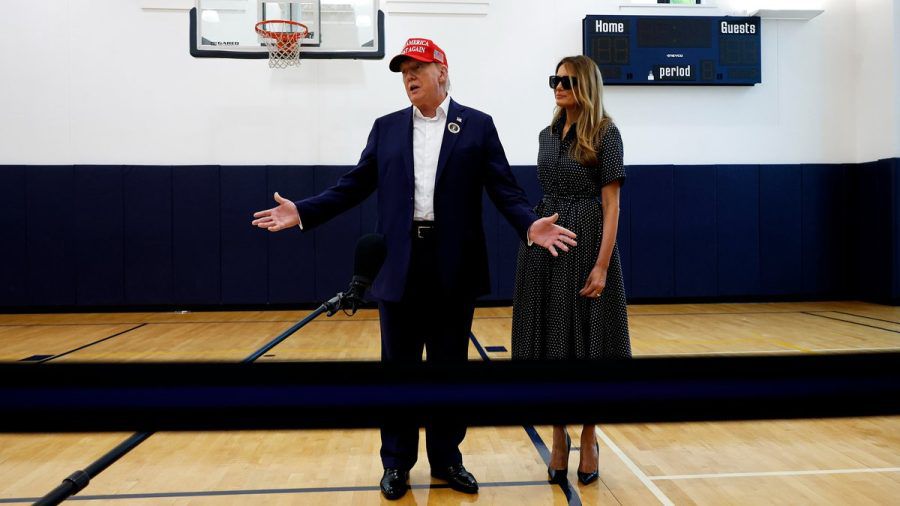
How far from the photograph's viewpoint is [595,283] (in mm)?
2348

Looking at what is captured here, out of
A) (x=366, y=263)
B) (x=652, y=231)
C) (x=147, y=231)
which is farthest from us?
(x=652, y=231)

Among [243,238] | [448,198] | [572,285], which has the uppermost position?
[448,198]

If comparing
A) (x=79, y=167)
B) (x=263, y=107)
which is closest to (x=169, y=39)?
(x=263, y=107)

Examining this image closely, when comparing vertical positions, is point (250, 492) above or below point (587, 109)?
below

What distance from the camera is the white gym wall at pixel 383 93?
7.47 m

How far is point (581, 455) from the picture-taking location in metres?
2.50

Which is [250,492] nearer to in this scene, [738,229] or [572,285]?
[572,285]

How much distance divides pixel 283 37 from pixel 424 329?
5502 mm

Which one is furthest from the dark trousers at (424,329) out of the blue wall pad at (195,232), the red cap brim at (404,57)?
the blue wall pad at (195,232)

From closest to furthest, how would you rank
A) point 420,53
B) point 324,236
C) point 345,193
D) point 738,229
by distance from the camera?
point 420,53 → point 345,193 → point 324,236 → point 738,229

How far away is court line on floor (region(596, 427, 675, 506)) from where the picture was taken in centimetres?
232

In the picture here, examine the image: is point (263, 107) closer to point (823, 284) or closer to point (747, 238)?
point (747, 238)

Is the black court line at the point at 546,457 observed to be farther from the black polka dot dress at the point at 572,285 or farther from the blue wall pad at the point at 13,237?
the blue wall pad at the point at 13,237

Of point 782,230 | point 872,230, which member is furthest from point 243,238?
point 872,230
